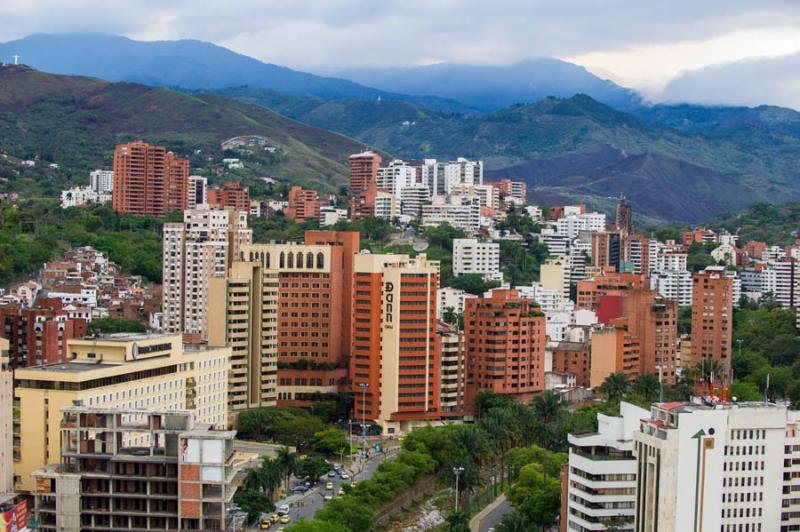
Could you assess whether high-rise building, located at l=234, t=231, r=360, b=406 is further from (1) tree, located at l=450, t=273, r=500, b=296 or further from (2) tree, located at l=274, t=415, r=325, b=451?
(1) tree, located at l=450, t=273, r=500, b=296

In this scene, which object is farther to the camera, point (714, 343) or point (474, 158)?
point (474, 158)

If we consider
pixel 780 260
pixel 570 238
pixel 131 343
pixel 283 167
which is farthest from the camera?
pixel 283 167

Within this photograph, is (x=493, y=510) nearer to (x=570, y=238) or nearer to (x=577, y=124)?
(x=570, y=238)

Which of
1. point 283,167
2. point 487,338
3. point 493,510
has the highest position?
point 283,167

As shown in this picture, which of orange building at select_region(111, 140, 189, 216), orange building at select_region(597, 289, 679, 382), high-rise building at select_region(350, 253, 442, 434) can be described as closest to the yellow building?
high-rise building at select_region(350, 253, 442, 434)

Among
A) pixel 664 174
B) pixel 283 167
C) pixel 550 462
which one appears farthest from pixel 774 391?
pixel 664 174

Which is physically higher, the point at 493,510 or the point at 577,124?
the point at 577,124
